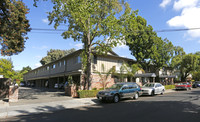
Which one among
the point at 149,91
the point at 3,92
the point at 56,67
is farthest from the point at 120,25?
the point at 56,67

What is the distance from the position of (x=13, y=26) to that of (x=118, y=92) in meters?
11.3

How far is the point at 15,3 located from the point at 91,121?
1294 cm

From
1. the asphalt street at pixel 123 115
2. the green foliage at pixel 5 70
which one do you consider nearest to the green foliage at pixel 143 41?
the asphalt street at pixel 123 115

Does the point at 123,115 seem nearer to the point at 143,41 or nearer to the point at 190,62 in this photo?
the point at 143,41

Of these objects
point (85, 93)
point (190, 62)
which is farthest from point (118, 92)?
point (190, 62)

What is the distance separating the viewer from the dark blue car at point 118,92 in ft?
40.0

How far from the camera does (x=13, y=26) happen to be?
43.8 ft

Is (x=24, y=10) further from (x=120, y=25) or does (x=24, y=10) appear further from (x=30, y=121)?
(x=30, y=121)

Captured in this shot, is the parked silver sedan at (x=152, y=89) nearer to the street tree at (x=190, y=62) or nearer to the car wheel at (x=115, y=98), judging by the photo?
the car wheel at (x=115, y=98)

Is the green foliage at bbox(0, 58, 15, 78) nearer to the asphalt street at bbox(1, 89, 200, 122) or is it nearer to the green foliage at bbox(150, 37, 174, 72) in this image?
the asphalt street at bbox(1, 89, 200, 122)

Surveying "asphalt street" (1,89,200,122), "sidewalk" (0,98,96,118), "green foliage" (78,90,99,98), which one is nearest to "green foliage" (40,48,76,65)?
"green foliage" (78,90,99,98)

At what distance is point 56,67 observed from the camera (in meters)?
28.5

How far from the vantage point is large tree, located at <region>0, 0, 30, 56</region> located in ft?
40.9

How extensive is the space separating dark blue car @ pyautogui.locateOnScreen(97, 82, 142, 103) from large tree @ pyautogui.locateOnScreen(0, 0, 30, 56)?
948 cm
